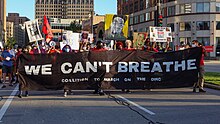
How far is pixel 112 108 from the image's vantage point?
35.8ft

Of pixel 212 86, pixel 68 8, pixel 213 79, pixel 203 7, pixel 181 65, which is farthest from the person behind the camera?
pixel 68 8

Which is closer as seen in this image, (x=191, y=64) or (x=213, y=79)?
(x=191, y=64)

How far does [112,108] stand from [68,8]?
177585 millimetres

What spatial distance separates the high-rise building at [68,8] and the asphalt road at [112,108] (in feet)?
531

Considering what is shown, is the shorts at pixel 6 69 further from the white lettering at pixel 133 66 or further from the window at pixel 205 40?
the window at pixel 205 40

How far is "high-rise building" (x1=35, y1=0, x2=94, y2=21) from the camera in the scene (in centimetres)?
17838

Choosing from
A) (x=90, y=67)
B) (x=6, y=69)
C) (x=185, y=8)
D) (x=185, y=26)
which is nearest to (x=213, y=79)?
(x=90, y=67)

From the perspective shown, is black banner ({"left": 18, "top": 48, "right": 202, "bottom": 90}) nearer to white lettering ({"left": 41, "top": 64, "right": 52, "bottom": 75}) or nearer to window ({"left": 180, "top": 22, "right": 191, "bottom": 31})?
white lettering ({"left": 41, "top": 64, "right": 52, "bottom": 75})

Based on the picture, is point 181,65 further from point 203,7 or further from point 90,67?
point 203,7

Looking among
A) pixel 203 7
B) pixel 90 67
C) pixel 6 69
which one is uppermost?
pixel 203 7

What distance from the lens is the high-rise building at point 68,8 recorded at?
178 m

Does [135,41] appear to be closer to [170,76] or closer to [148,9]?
[170,76]

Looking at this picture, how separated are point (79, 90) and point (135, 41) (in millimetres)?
19078

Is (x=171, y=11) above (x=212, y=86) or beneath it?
above
